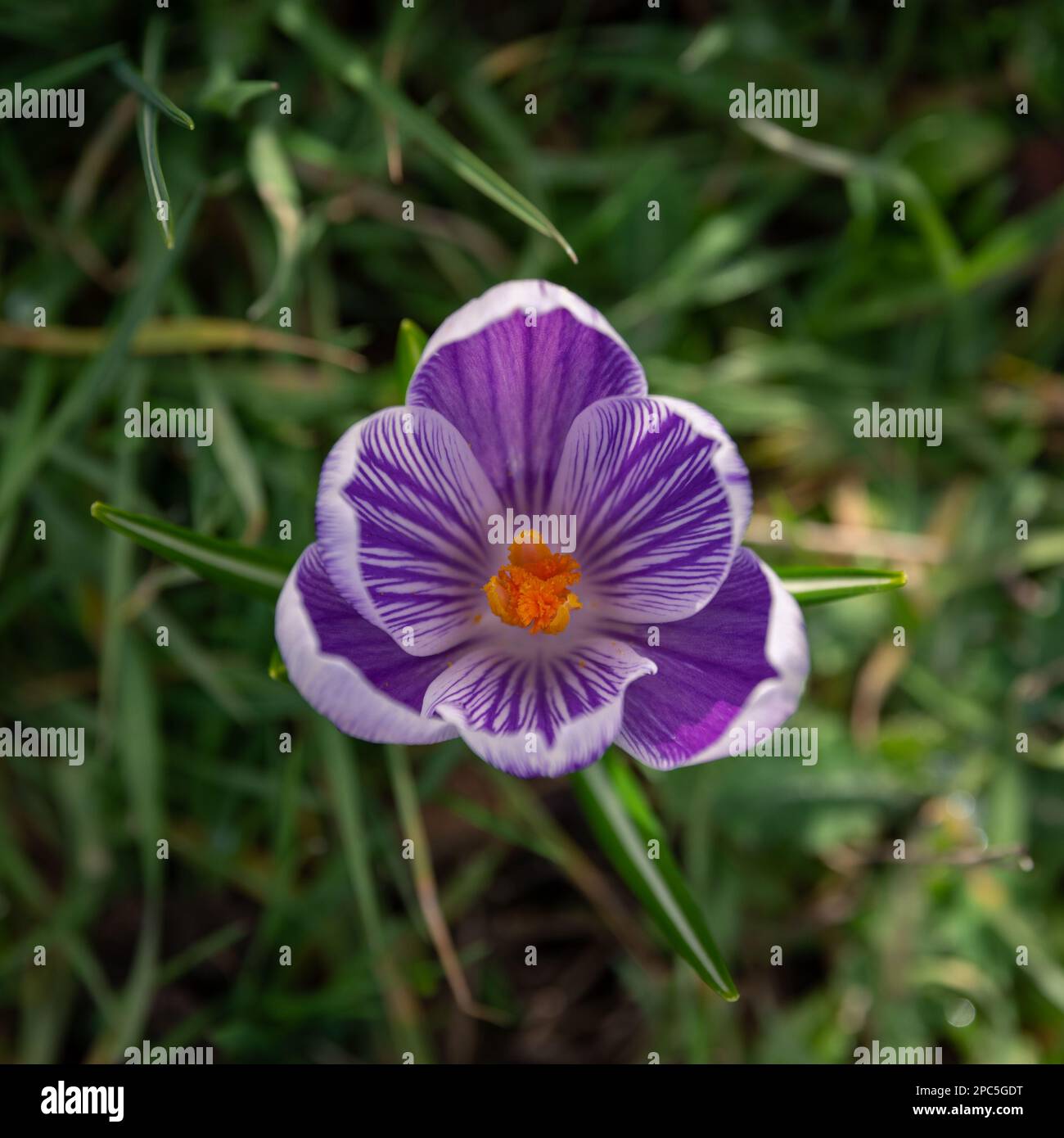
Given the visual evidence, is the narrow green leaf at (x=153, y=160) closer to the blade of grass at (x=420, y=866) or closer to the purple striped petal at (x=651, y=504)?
the purple striped petal at (x=651, y=504)

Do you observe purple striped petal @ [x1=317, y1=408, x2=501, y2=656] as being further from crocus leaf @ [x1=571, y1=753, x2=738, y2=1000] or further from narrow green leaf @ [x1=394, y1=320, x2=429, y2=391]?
crocus leaf @ [x1=571, y1=753, x2=738, y2=1000]

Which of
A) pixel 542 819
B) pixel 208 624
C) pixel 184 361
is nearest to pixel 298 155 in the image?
pixel 184 361

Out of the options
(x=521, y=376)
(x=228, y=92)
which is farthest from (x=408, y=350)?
(x=228, y=92)

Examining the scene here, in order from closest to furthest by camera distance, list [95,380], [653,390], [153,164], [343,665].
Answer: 1. [343,665]
2. [153,164]
3. [95,380]
4. [653,390]

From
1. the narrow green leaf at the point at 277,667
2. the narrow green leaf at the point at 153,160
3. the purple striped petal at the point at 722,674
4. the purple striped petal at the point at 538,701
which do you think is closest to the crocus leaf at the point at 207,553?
the narrow green leaf at the point at 277,667

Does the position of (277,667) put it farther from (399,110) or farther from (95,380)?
(399,110)

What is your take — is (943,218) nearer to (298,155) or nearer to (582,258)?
(582,258)

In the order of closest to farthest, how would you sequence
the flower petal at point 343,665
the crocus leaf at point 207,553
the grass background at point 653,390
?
the flower petal at point 343,665, the crocus leaf at point 207,553, the grass background at point 653,390
